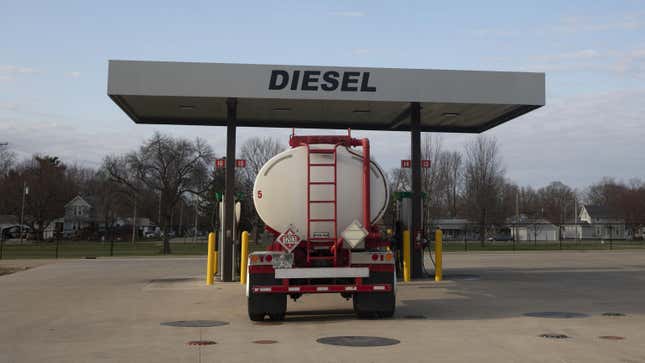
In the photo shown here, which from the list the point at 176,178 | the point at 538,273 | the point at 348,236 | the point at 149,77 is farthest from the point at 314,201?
the point at 176,178

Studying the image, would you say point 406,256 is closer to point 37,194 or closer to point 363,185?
point 363,185

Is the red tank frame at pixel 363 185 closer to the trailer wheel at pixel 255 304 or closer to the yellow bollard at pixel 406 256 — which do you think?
the trailer wheel at pixel 255 304

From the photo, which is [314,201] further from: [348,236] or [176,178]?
[176,178]

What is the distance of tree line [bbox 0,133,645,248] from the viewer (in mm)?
59188

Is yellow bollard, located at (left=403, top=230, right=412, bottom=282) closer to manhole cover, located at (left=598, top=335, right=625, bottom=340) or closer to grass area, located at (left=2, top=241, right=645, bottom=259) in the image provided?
manhole cover, located at (left=598, top=335, right=625, bottom=340)

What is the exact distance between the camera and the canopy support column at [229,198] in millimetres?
19344

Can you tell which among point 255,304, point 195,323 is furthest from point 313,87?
point 195,323

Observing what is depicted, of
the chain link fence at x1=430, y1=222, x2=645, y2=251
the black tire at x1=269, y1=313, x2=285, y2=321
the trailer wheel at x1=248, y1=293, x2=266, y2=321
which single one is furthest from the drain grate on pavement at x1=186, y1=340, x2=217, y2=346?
the chain link fence at x1=430, y1=222, x2=645, y2=251

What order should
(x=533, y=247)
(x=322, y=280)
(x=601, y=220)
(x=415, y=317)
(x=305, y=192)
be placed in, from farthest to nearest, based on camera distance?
(x=601, y=220) → (x=533, y=247) → (x=415, y=317) → (x=305, y=192) → (x=322, y=280)

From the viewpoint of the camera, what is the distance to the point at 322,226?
39.2ft

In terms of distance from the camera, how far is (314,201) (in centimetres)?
1192

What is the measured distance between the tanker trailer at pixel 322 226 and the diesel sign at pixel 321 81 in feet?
17.9

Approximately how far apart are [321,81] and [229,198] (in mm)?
4504

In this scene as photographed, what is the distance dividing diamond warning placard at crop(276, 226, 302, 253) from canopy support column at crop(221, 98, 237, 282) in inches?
306
